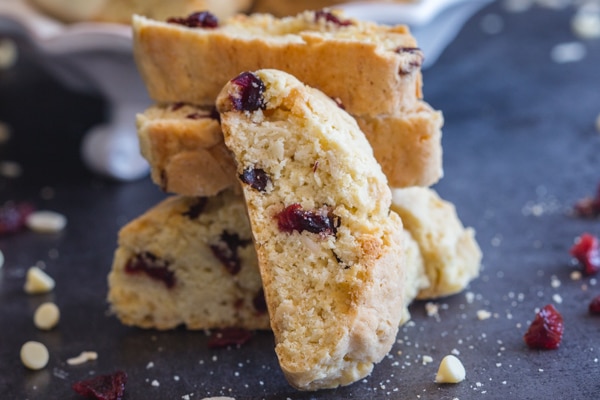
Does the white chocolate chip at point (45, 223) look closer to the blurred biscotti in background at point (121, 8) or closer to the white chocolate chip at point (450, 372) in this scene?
the blurred biscotti in background at point (121, 8)

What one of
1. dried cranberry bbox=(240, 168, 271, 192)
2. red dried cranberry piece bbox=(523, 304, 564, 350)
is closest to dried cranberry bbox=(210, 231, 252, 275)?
dried cranberry bbox=(240, 168, 271, 192)

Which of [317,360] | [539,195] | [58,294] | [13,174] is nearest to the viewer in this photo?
[317,360]

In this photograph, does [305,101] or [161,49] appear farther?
[161,49]

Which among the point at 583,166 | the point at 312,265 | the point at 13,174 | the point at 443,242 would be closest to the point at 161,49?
the point at 312,265

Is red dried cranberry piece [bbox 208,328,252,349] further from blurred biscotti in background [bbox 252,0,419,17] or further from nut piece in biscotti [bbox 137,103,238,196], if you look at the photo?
blurred biscotti in background [bbox 252,0,419,17]

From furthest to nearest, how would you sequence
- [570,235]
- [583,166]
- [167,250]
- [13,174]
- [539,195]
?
[13,174], [583,166], [539,195], [570,235], [167,250]

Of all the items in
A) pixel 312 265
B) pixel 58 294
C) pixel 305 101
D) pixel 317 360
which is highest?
pixel 305 101

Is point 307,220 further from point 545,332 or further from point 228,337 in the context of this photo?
point 545,332

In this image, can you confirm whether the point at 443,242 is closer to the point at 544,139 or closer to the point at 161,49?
the point at 161,49

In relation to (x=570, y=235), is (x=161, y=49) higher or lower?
higher
